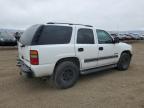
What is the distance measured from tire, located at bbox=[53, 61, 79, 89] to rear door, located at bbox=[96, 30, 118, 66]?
1.17 m

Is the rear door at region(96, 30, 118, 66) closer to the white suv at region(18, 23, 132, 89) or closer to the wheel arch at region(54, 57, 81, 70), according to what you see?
the white suv at region(18, 23, 132, 89)

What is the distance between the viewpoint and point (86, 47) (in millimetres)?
5434

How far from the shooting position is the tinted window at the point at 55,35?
4.63 metres

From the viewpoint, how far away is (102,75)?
21.5 feet

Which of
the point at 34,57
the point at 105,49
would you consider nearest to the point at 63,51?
the point at 34,57

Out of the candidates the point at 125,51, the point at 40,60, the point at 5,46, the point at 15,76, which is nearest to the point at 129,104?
the point at 40,60

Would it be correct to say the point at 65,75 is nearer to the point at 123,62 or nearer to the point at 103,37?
the point at 103,37

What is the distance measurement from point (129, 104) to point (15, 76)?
406 cm

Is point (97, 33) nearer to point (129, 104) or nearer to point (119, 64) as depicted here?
point (119, 64)

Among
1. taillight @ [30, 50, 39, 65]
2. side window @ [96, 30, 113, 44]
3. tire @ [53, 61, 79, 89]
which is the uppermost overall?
side window @ [96, 30, 113, 44]

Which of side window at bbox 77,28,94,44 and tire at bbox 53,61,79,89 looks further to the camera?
side window at bbox 77,28,94,44

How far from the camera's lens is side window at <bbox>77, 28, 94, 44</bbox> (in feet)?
17.7

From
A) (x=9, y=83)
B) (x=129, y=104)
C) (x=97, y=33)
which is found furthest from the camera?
(x=97, y=33)

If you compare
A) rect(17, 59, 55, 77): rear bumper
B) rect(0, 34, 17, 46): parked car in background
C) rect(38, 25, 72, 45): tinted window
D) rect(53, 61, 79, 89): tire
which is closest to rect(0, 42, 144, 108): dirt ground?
rect(53, 61, 79, 89): tire
